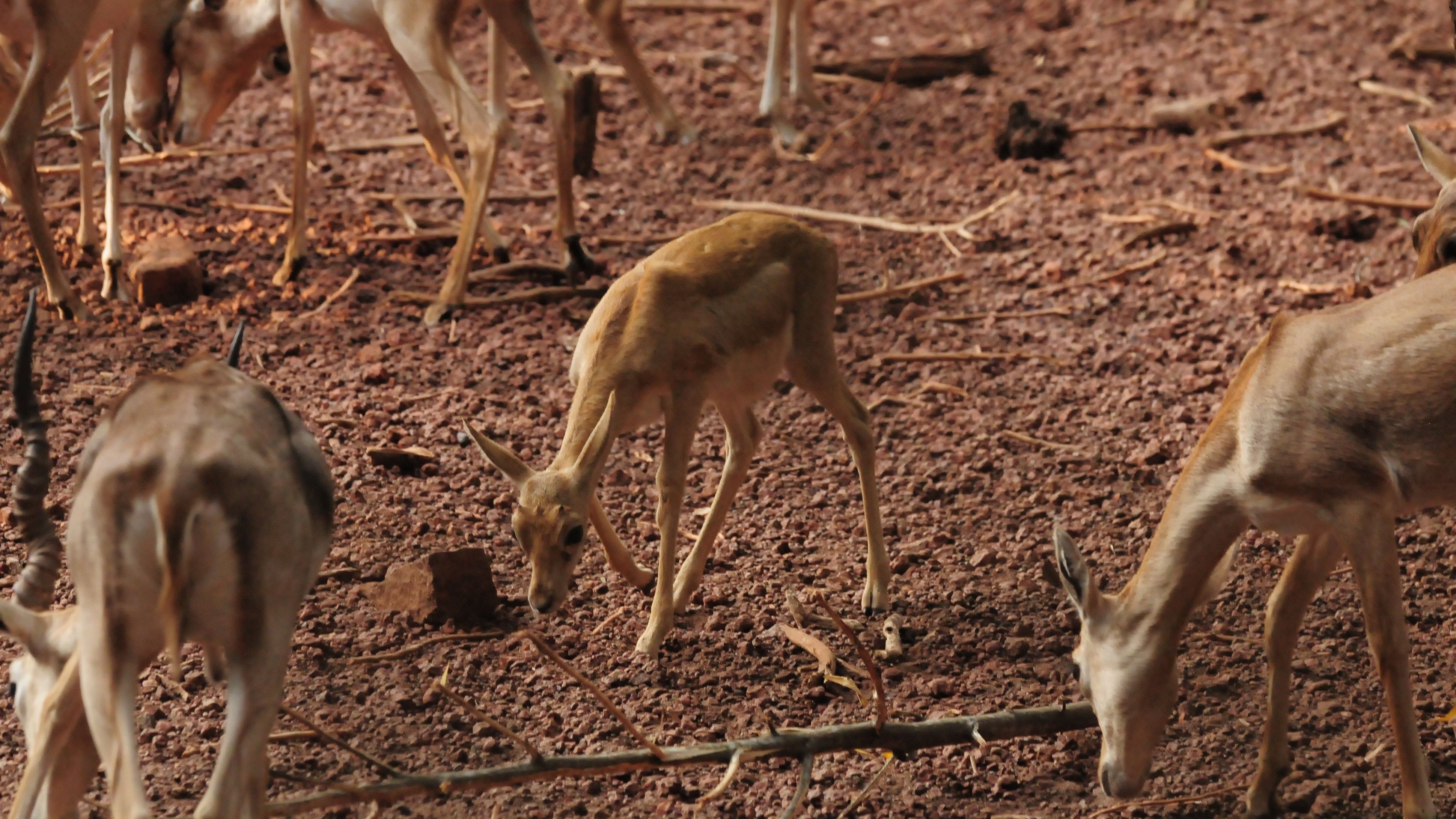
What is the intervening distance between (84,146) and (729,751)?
5802 mm

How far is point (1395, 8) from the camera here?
12031 mm

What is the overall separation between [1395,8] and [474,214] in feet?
26.0

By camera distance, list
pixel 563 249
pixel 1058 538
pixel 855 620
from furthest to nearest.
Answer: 1. pixel 563 249
2. pixel 855 620
3. pixel 1058 538

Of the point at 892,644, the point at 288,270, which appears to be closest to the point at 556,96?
the point at 288,270

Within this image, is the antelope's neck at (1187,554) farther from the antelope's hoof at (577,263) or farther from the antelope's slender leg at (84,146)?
the antelope's slender leg at (84,146)

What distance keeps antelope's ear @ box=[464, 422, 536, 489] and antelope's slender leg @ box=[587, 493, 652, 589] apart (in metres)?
0.37

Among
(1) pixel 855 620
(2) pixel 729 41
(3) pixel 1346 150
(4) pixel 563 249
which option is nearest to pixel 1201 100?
(3) pixel 1346 150

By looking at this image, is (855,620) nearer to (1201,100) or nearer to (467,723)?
(467,723)

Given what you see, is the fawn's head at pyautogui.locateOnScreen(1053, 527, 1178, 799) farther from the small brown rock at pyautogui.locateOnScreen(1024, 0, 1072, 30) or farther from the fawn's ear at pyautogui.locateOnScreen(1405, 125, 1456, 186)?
the small brown rock at pyautogui.locateOnScreen(1024, 0, 1072, 30)

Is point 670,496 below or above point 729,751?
above

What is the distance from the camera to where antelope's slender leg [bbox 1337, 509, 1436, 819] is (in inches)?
174

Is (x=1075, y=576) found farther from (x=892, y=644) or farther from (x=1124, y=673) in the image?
(x=892, y=644)

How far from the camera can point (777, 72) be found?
35.2 ft

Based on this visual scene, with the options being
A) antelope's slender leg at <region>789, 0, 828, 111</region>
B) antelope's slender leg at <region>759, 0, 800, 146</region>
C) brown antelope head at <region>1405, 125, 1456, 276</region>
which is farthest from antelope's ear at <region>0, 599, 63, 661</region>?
antelope's slender leg at <region>789, 0, 828, 111</region>
